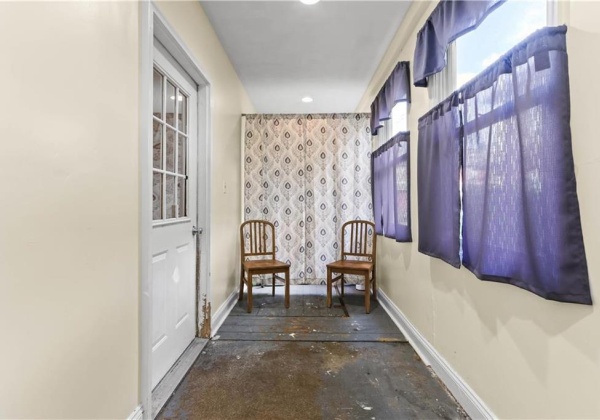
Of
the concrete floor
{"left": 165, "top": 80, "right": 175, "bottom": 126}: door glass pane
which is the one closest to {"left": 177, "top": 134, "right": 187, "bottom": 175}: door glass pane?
{"left": 165, "top": 80, "right": 175, "bottom": 126}: door glass pane

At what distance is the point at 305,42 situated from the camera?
2.61 metres

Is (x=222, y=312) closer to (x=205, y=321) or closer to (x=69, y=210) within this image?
(x=205, y=321)

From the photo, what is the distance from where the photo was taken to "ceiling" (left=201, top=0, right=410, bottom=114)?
7.11ft

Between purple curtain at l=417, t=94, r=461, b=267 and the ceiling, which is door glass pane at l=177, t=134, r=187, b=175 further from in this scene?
purple curtain at l=417, t=94, r=461, b=267

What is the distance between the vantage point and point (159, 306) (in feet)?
5.63

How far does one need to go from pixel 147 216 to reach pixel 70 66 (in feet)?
2.14

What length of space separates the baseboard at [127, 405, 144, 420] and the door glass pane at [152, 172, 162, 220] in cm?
93

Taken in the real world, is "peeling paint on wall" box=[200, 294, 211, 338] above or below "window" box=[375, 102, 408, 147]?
below

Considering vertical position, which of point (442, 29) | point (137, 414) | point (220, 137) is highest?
point (442, 29)

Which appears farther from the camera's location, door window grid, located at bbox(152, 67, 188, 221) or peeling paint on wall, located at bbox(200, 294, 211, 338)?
peeling paint on wall, located at bbox(200, 294, 211, 338)

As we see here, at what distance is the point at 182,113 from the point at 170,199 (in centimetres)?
64

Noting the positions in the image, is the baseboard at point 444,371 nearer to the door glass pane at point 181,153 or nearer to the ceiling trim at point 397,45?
the door glass pane at point 181,153

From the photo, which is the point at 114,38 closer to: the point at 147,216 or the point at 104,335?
the point at 147,216

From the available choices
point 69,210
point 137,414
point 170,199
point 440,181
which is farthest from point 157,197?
point 440,181
